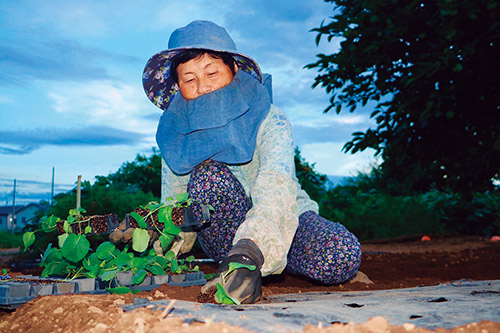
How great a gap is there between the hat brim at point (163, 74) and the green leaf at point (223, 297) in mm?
1401

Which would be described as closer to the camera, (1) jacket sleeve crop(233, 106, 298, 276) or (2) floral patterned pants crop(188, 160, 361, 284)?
(1) jacket sleeve crop(233, 106, 298, 276)

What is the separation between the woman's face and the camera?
2680 mm

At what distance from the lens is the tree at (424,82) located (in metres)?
5.24

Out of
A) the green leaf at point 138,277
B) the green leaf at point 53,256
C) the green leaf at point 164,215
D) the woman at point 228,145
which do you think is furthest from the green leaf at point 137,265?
the green leaf at point 53,256

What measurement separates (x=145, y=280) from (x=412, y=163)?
5146 millimetres

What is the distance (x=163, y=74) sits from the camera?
3033 millimetres

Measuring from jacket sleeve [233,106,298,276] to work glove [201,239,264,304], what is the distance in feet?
0.66

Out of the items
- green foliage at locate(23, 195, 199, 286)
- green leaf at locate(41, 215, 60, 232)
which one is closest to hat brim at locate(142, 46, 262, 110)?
green foliage at locate(23, 195, 199, 286)

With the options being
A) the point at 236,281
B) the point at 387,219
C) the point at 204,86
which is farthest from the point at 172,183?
the point at 387,219

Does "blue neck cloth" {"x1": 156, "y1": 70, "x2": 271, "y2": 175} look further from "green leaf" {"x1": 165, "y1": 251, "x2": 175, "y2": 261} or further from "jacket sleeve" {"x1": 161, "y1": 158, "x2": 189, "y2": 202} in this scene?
"green leaf" {"x1": 165, "y1": 251, "x2": 175, "y2": 261}

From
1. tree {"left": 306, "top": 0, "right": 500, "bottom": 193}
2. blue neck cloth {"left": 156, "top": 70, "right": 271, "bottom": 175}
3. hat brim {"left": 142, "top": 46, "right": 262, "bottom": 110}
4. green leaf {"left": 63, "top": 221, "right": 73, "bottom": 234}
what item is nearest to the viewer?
green leaf {"left": 63, "top": 221, "right": 73, "bottom": 234}

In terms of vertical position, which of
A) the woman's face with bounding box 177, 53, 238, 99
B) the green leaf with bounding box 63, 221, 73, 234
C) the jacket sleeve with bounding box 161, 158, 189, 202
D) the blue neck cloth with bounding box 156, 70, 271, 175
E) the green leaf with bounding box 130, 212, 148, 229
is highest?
the woman's face with bounding box 177, 53, 238, 99

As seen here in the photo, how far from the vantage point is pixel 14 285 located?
5.66 feet

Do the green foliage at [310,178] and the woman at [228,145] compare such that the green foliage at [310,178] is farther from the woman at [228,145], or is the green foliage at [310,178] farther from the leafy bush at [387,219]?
the woman at [228,145]
